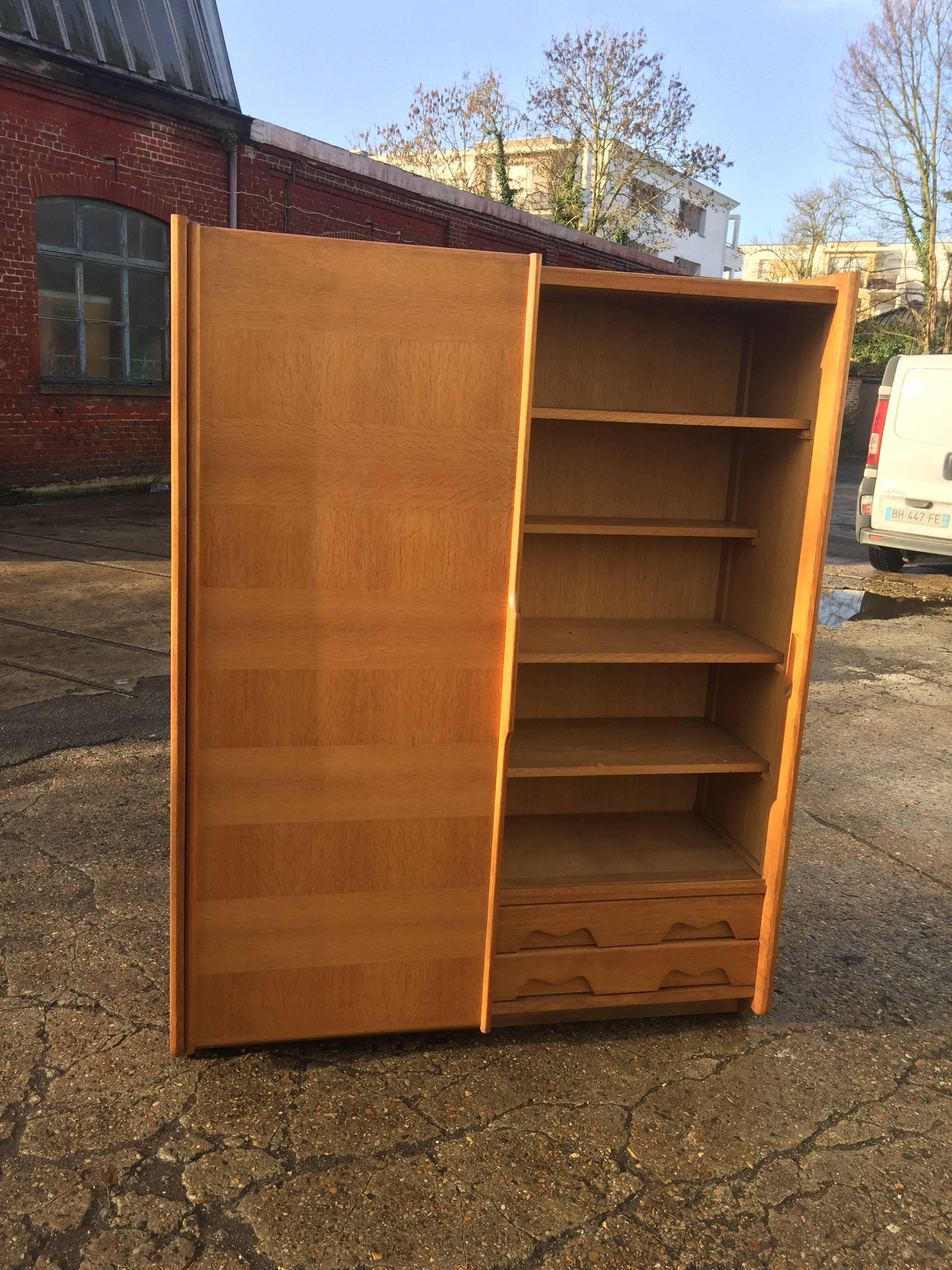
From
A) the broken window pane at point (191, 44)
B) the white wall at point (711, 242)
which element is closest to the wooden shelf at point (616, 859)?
the broken window pane at point (191, 44)

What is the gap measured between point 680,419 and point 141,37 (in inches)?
490

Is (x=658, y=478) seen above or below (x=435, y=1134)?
above

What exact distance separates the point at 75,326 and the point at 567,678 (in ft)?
35.9

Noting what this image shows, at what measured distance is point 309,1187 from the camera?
2359mm

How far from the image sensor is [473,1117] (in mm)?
2635

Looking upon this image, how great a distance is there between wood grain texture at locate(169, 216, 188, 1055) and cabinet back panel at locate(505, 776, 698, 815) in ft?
4.05

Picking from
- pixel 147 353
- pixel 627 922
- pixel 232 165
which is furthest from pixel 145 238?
pixel 627 922

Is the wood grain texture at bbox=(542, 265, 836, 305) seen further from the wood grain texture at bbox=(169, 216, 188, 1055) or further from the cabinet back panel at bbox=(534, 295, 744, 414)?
the wood grain texture at bbox=(169, 216, 188, 1055)

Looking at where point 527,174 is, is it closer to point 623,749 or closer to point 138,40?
point 138,40

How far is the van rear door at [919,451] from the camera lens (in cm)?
932

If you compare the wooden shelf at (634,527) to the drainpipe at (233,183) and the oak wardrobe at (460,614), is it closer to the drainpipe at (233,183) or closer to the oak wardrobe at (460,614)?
the oak wardrobe at (460,614)

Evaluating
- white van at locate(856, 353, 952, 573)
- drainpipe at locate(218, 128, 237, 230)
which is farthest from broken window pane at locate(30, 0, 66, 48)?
white van at locate(856, 353, 952, 573)

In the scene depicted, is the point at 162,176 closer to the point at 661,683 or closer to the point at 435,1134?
the point at 661,683

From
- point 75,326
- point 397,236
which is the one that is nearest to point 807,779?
point 75,326
